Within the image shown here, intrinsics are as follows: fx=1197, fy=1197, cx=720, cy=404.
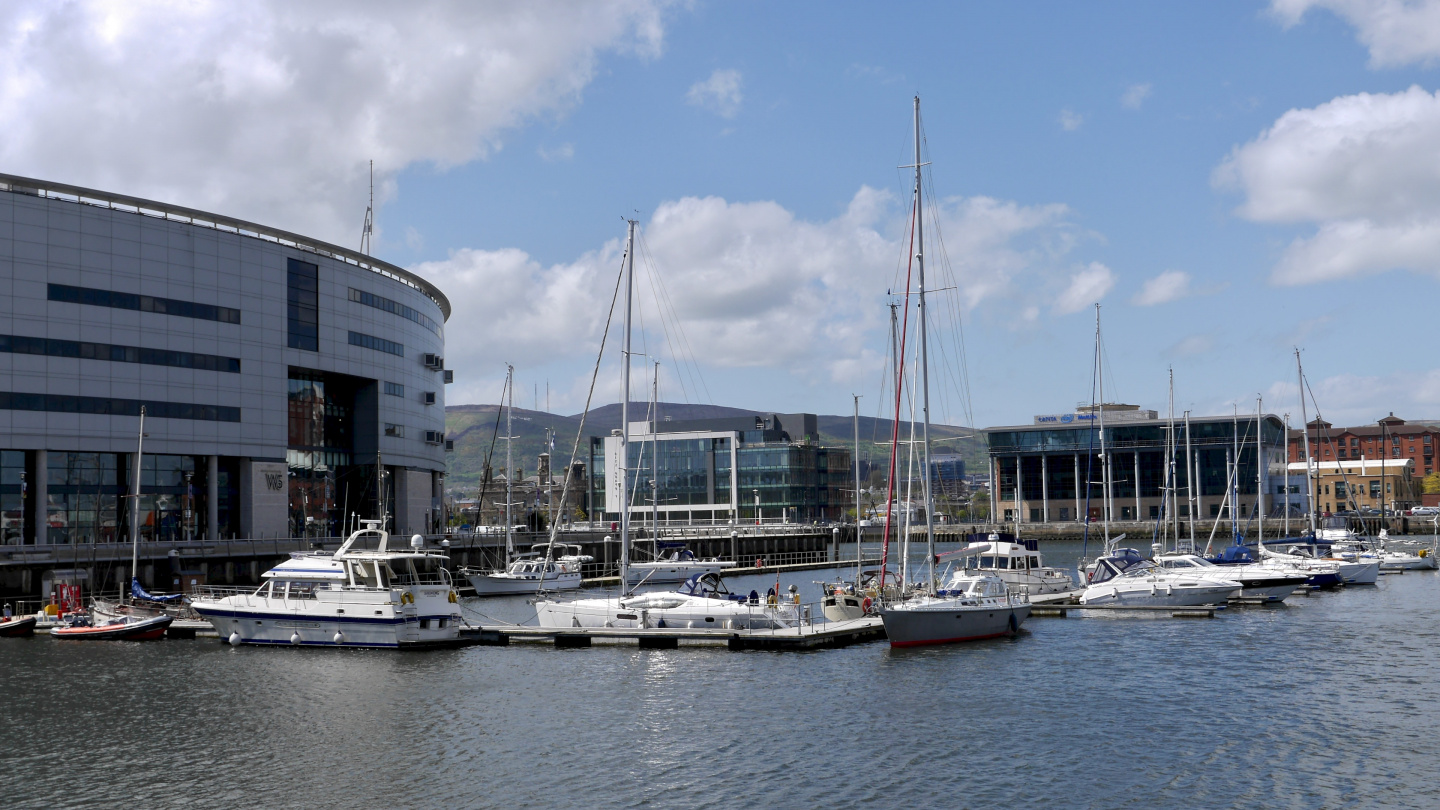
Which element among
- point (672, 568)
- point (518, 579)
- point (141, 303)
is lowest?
point (672, 568)

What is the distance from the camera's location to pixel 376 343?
99.2 m

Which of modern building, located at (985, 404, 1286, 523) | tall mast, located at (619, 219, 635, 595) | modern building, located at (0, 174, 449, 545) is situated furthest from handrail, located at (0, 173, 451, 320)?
modern building, located at (985, 404, 1286, 523)

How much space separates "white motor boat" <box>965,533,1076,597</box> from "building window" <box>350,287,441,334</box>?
55667 mm

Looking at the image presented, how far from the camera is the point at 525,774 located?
27.8 m

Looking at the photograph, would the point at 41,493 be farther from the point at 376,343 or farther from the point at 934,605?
the point at 934,605

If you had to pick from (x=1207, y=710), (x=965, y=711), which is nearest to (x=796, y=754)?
(x=965, y=711)

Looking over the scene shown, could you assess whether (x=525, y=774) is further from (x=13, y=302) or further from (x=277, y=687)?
(x=13, y=302)

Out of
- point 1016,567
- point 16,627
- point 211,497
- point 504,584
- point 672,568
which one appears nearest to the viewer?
point 16,627

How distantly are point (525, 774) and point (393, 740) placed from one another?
5.57 metres

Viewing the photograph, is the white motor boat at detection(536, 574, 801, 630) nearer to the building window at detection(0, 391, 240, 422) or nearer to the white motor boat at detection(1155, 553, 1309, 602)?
the white motor boat at detection(1155, 553, 1309, 602)

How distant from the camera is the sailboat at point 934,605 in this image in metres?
45.1

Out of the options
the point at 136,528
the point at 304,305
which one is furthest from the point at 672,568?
the point at 136,528

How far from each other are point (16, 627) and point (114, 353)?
28.2 metres

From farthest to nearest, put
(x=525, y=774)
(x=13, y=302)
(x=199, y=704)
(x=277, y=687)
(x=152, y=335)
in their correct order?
(x=152, y=335) < (x=13, y=302) < (x=277, y=687) < (x=199, y=704) < (x=525, y=774)
